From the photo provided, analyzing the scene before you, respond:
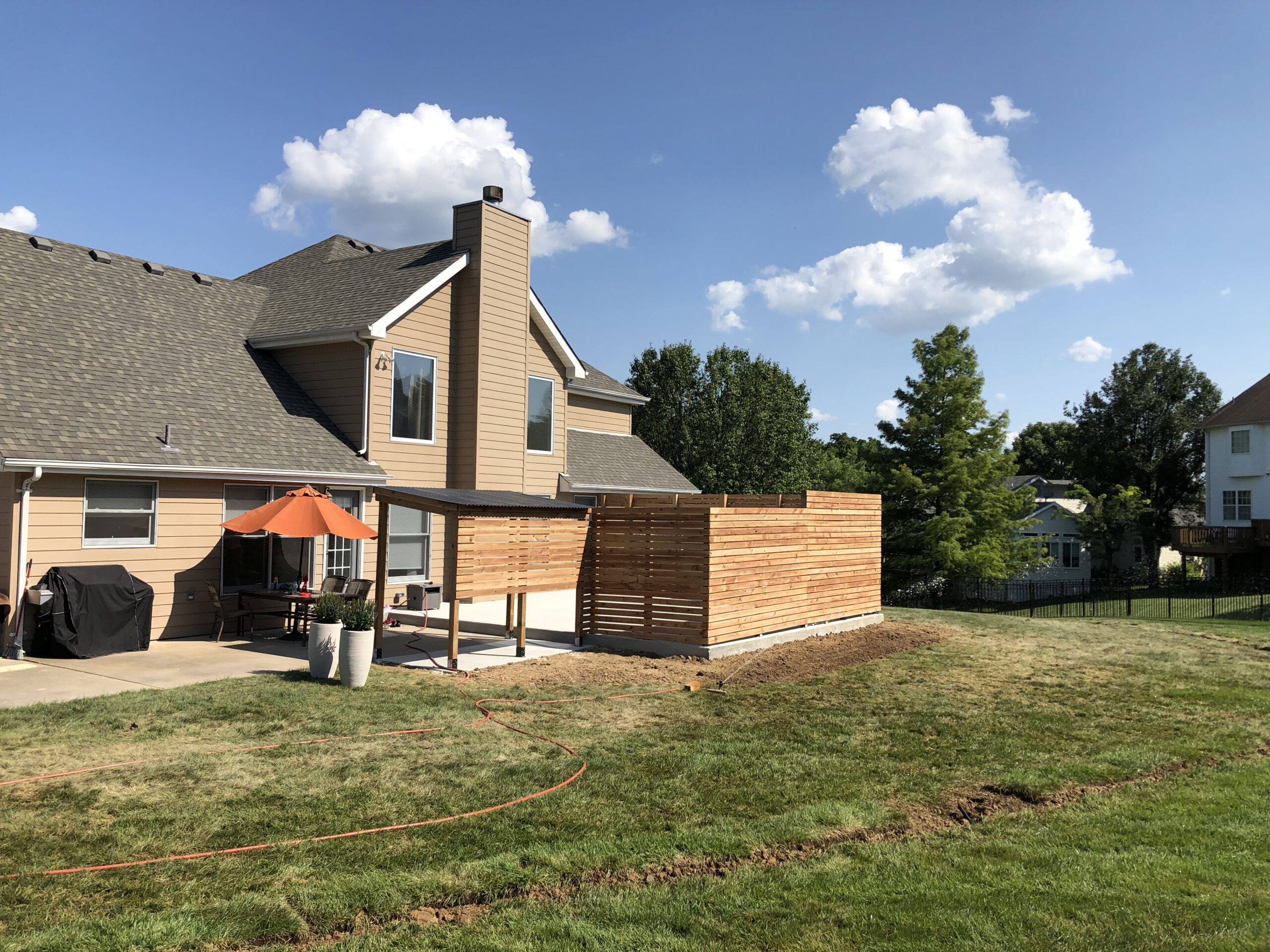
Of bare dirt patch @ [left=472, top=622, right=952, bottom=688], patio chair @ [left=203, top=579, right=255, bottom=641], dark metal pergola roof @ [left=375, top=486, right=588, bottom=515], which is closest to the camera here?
bare dirt patch @ [left=472, top=622, right=952, bottom=688]

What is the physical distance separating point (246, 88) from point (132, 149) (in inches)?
94.6

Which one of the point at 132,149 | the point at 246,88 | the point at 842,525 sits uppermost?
the point at 246,88

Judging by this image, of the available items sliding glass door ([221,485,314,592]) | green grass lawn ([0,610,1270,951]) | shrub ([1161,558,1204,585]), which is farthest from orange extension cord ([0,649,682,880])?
shrub ([1161,558,1204,585])

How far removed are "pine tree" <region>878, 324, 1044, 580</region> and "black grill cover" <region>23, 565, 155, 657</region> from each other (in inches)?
1122

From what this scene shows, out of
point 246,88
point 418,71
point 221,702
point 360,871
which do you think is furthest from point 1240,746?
point 246,88

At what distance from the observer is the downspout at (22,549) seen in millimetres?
11891

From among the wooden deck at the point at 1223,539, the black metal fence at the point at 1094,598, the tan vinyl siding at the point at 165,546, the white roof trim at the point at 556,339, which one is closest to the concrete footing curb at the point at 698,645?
the tan vinyl siding at the point at 165,546

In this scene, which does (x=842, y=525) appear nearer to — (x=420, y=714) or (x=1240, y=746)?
(x=1240, y=746)

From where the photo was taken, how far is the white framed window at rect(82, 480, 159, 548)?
12836mm

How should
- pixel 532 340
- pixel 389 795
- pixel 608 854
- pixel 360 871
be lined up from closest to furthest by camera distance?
pixel 360 871 < pixel 608 854 < pixel 389 795 < pixel 532 340

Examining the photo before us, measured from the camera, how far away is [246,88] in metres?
17.3

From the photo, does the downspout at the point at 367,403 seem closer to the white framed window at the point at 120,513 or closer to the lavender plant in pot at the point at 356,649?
the white framed window at the point at 120,513

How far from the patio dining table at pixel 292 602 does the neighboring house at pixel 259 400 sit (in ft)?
1.42

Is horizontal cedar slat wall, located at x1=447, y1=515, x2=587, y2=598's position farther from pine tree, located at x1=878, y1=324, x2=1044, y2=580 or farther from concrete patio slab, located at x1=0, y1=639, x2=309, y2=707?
pine tree, located at x1=878, y1=324, x2=1044, y2=580
